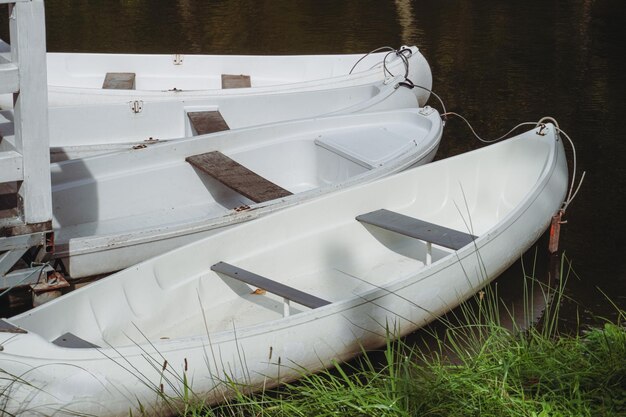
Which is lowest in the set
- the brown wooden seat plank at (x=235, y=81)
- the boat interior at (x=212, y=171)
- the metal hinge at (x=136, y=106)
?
the boat interior at (x=212, y=171)

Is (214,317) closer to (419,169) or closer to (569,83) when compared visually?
(419,169)

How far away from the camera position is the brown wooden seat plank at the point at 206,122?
6668 millimetres

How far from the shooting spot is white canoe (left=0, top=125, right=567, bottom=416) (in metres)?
3.69

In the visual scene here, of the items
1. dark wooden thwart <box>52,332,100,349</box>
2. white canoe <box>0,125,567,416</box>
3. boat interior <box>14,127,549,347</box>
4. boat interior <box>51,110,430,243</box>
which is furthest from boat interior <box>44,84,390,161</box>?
dark wooden thwart <box>52,332,100,349</box>

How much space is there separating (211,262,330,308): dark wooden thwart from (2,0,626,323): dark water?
74.8 inches

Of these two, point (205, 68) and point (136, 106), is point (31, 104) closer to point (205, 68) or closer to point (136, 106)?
point (136, 106)

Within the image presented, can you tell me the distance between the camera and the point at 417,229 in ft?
17.4

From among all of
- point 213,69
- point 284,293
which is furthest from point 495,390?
point 213,69

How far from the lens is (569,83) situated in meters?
10.7

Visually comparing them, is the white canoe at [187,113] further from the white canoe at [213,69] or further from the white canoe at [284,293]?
the white canoe at [284,293]

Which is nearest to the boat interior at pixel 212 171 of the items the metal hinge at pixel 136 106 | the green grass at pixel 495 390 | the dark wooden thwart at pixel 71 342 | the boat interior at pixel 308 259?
the boat interior at pixel 308 259

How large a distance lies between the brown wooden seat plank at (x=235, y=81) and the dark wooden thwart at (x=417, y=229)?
2883 mm

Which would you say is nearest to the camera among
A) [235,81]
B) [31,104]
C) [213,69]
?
[31,104]

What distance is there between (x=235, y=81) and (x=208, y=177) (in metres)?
2.33
